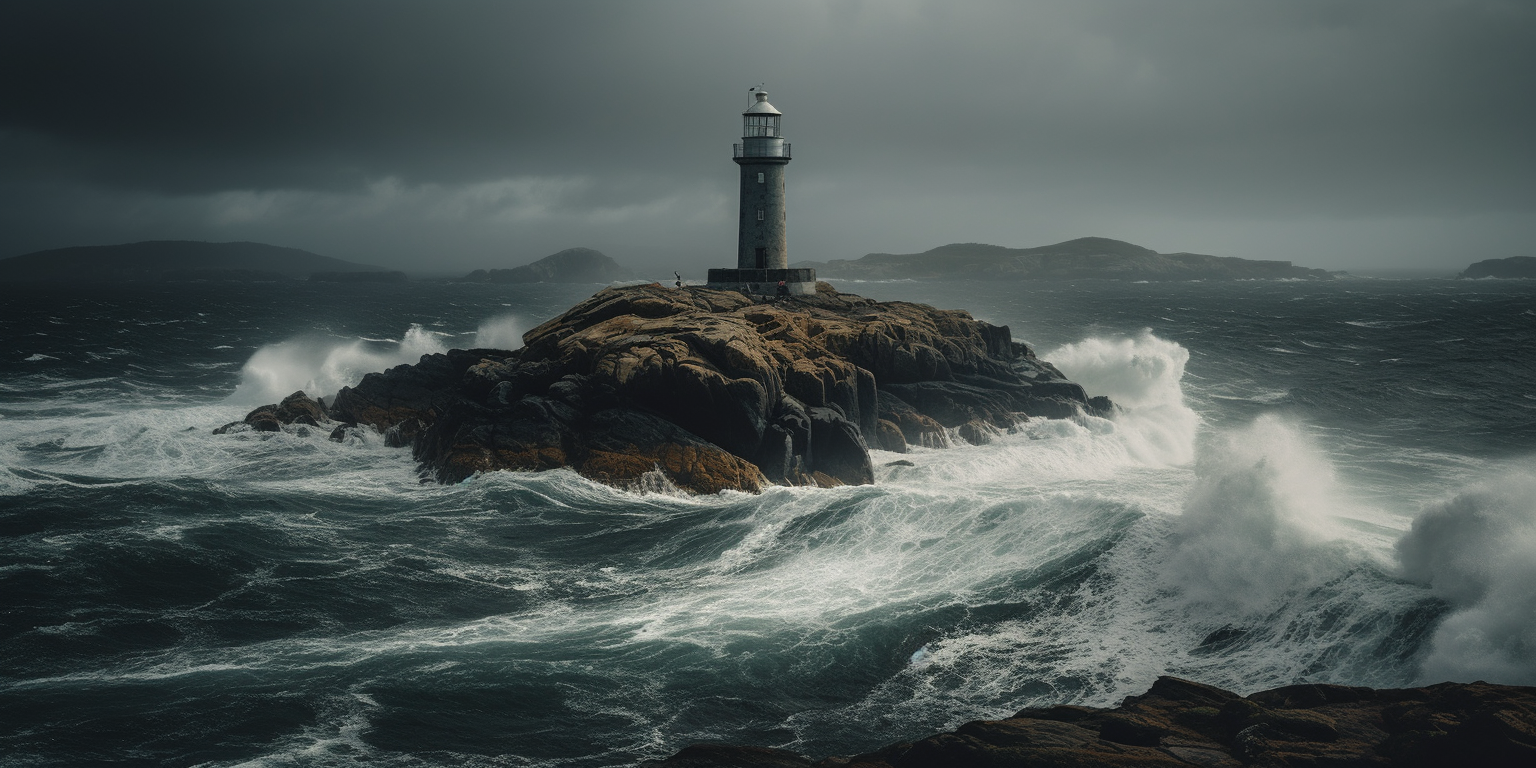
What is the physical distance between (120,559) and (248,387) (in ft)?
63.4

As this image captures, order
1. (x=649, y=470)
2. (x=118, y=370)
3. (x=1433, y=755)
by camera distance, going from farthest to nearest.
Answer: (x=118, y=370) → (x=649, y=470) → (x=1433, y=755)

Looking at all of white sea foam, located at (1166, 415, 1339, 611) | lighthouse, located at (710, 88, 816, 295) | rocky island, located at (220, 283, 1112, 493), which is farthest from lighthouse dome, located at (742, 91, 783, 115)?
white sea foam, located at (1166, 415, 1339, 611)

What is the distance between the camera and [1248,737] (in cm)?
877

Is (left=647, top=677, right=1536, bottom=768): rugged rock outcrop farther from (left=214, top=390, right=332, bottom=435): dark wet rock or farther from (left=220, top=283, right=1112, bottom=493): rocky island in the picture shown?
(left=214, top=390, right=332, bottom=435): dark wet rock

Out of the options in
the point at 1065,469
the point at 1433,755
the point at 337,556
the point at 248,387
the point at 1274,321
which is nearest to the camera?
the point at 1433,755

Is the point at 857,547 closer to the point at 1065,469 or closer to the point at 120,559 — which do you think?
the point at 1065,469

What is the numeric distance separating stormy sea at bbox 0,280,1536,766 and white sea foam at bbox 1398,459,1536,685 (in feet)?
0.13

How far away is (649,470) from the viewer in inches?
874

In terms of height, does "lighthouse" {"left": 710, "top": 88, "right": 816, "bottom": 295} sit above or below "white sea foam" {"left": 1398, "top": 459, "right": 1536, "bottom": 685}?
above

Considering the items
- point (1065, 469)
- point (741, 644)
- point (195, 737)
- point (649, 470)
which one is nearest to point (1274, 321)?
point (1065, 469)

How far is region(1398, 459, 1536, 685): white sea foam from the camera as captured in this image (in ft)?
36.9

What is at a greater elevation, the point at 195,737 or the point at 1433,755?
the point at 1433,755

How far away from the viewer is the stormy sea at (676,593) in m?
11.4

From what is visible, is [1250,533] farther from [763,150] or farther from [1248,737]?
[763,150]
